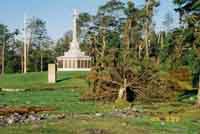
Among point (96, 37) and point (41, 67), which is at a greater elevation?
point (96, 37)

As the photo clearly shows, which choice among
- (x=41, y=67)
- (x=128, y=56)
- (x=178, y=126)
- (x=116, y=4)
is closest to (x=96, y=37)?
(x=116, y=4)

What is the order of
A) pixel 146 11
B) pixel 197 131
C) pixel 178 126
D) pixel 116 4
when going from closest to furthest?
pixel 197 131
pixel 178 126
pixel 146 11
pixel 116 4

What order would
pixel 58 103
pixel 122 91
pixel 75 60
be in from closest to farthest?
1. pixel 122 91
2. pixel 58 103
3. pixel 75 60

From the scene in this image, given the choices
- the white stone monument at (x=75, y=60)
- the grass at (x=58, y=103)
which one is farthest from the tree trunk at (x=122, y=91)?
the white stone monument at (x=75, y=60)

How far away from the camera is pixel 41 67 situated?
3816 inches

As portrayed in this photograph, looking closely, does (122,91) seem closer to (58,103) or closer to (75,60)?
(58,103)

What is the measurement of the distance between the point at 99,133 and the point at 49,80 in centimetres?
4471

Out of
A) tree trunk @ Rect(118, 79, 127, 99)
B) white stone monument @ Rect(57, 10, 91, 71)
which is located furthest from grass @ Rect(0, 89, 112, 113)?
white stone monument @ Rect(57, 10, 91, 71)

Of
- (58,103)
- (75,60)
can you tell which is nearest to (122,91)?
(58,103)

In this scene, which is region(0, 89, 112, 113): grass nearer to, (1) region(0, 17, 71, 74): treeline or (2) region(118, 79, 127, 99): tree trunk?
(2) region(118, 79, 127, 99): tree trunk

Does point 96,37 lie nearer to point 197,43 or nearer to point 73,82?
point 73,82

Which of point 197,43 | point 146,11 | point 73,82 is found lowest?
point 73,82

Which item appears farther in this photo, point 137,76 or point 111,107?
point 137,76

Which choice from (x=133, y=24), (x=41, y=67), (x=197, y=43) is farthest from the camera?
(x=41, y=67)
